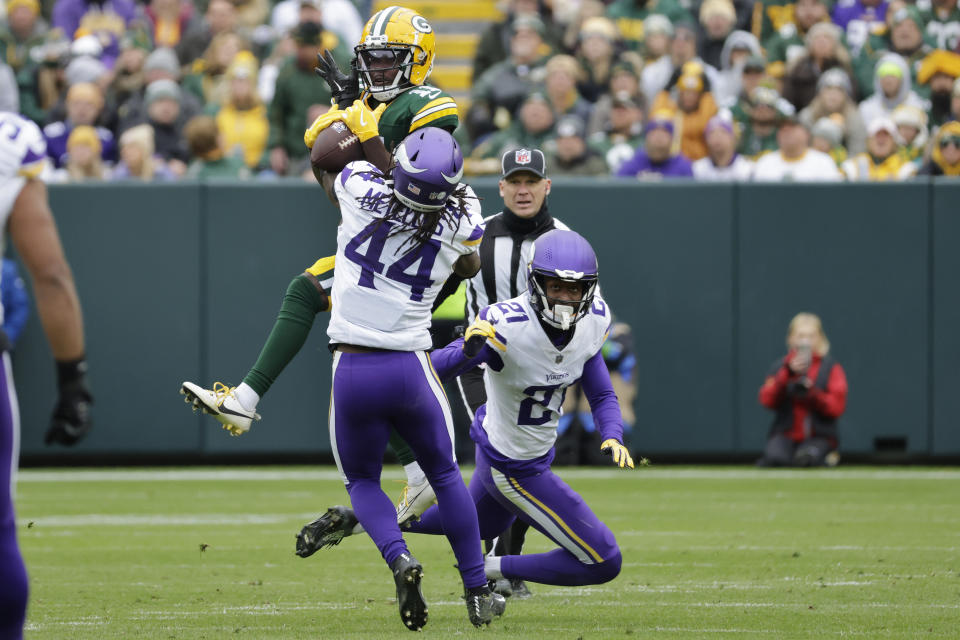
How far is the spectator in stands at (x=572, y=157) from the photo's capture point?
13.1m

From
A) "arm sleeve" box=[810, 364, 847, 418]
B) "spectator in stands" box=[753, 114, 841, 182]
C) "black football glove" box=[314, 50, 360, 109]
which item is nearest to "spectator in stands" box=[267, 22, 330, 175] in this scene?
"spectator in stands" box=[753, 114, 841, 182]

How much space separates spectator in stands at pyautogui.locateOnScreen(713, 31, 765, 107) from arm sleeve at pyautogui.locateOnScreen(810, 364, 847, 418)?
11.2ft

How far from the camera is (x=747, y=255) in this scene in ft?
41.4

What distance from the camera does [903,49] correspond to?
14695 millimetres

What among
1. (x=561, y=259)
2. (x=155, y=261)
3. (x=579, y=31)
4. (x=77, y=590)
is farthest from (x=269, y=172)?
(x=561, y=259)

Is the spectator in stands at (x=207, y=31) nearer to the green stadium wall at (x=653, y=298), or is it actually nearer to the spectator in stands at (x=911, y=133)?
the green stadium wall at (x=653, y=298)

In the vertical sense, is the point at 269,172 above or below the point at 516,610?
above

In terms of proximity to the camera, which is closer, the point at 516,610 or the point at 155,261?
the point at 516,610

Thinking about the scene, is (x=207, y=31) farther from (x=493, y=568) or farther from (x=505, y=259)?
(x=493, y=568)

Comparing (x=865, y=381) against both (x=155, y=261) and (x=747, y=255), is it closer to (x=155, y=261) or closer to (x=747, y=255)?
(x=747, y=255)

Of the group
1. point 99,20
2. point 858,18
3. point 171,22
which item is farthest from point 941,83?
point 99,20

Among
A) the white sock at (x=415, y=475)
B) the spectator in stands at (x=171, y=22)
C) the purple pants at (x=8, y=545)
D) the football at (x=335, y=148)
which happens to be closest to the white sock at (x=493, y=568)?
the white sock at (x=415, y=475)

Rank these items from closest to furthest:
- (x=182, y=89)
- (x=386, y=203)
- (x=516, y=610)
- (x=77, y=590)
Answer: (x=386, y=203) < (x=516, y=610) < (x=77, y=590) < (x=182, y=89)

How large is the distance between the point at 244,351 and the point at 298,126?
7.74 feet
